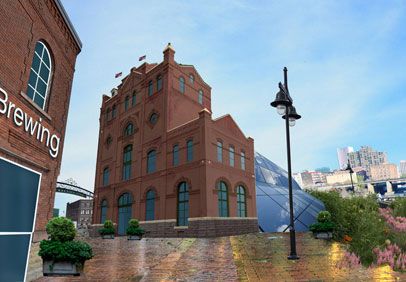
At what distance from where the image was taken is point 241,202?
28.5 meters

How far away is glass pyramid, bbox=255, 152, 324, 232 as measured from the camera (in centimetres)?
2935

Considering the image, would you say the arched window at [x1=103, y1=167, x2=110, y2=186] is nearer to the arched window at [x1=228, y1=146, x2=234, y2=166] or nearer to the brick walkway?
the arched window at [x1=228, y1=146, x2=234, y2=166]

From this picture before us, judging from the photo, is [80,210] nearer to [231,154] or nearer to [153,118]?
[153,118]

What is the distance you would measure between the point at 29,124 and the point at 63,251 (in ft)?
14.0

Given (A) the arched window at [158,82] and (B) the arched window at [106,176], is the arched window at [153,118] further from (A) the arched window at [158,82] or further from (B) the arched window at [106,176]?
(B) the arched window at [106,176]

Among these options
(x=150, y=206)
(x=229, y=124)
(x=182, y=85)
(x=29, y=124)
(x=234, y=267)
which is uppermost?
(x=182, y=85)

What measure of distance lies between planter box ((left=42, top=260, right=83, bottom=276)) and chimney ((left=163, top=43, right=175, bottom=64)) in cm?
2375

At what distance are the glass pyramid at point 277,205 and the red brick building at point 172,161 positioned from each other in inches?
72.7

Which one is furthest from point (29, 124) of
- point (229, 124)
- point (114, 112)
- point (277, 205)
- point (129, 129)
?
point (114, 112)

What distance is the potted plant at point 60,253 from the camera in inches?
389

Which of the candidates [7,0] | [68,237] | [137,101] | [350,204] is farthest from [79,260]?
[137,101]

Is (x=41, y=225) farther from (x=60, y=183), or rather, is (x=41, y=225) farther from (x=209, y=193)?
(x=60, y=183)

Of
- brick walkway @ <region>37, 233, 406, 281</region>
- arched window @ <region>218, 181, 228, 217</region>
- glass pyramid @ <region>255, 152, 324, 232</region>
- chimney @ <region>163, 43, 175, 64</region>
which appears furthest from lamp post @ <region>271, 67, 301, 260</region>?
chimney @ <region>163, 43, 175, 64</region>

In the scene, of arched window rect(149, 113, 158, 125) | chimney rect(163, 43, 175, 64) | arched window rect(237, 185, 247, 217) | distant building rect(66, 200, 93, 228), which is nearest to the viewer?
arched window rect(237, 185, 247, 217)
